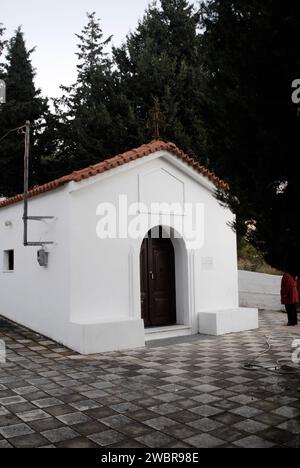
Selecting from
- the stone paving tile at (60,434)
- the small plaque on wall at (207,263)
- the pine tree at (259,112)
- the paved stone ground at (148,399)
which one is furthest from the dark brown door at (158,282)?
the stone paving tile at (60,434)

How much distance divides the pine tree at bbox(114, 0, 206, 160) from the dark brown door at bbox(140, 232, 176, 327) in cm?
810

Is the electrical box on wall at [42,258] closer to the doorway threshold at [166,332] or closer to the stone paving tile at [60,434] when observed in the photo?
the doorway threshold at [166,332]

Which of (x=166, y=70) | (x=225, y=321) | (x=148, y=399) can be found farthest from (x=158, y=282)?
(x=166, y=70)

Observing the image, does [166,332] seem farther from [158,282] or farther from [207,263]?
[207,263]

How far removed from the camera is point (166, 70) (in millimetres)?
19219

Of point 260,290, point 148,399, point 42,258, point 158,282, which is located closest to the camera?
point 148,399

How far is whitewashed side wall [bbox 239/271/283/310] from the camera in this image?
601 inches

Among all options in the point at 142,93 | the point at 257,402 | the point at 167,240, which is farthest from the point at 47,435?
the point at 142,93

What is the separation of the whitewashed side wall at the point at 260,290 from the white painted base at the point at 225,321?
4769 mm

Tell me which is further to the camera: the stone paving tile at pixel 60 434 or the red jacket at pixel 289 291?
the red jacket at pixel 289 291

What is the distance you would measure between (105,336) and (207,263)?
147 inches

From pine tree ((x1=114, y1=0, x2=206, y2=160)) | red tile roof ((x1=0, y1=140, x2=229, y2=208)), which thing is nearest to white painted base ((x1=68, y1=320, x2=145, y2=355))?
red tile roof ((x1=0, y1=140, x2=229, y2=208))

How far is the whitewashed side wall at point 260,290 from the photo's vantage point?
1527cm

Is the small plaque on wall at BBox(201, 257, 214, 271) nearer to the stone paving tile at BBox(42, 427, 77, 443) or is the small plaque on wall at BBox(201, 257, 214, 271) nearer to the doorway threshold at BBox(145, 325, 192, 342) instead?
the doorway threshold at BBox(145, 325, 192, 342)
